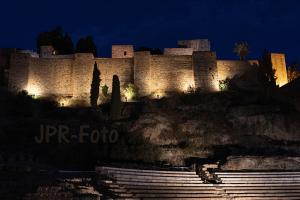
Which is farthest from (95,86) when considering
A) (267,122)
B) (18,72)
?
(267,122)

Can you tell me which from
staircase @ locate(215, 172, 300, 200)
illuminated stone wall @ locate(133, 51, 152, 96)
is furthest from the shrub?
staircase @ locate(215, 172, 300, 200)

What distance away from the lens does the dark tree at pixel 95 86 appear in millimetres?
38125

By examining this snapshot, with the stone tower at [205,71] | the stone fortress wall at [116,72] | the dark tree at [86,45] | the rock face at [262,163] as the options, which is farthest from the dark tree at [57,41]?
the rock face at [262,163]

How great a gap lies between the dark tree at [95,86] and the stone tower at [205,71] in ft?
32.2

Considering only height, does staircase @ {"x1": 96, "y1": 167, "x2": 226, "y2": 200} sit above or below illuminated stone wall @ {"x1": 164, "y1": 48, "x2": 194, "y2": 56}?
below

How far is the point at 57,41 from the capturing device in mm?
50719

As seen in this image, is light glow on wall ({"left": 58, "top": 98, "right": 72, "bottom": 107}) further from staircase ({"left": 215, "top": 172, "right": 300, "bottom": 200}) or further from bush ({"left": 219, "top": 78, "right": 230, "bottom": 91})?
staircase ({"left": 215, "top": 172, "right": 300, "bottom": 200})

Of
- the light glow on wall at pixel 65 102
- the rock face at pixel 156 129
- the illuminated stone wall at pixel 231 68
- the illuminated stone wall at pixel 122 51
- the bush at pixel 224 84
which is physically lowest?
the rock face at pixel 156 129

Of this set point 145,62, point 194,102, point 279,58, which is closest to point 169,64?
point 145,62

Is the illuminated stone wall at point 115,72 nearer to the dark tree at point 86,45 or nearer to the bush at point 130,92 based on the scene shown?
the bush at point 130,92

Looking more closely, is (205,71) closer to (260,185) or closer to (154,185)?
(260,185)

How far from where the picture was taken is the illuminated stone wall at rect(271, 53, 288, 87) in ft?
151

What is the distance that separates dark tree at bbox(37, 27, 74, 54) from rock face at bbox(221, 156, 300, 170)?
97.8 feet

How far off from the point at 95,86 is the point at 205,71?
1141 cm
